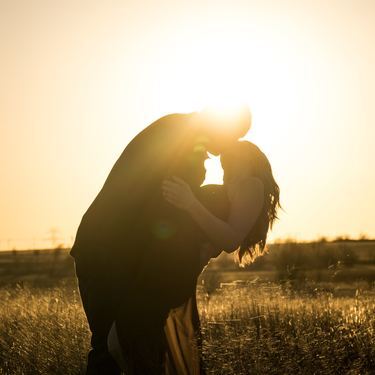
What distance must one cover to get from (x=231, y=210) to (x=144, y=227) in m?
0.51

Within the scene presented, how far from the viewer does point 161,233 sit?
→ 518cm

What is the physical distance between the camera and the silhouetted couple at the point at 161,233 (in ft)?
16.8

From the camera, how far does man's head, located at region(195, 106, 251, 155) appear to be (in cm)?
504

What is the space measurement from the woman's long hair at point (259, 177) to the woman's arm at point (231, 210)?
10 centimetres

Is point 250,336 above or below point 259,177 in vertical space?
below

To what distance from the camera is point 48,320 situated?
12.1 meters

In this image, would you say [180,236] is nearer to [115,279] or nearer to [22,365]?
[115,279]

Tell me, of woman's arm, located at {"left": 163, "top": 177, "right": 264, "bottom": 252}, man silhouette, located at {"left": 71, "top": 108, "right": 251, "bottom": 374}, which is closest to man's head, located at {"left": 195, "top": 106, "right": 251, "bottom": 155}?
man silhouette, located at {"left": 71, "top": 108, "right": 251, "bottom": 374}

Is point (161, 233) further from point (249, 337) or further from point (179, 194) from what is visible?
point (249, 337)

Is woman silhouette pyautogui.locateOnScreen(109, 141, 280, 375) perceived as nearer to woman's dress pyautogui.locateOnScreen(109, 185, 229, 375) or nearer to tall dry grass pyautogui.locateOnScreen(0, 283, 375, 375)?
woman's dress pyautogui.locateOnScreen(109, 185, 229, 375)

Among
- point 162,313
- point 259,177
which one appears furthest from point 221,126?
point 162,313

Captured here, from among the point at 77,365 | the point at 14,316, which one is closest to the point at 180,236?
the point at 77,365

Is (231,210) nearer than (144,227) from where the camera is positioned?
Yes

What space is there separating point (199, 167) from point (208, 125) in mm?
249
